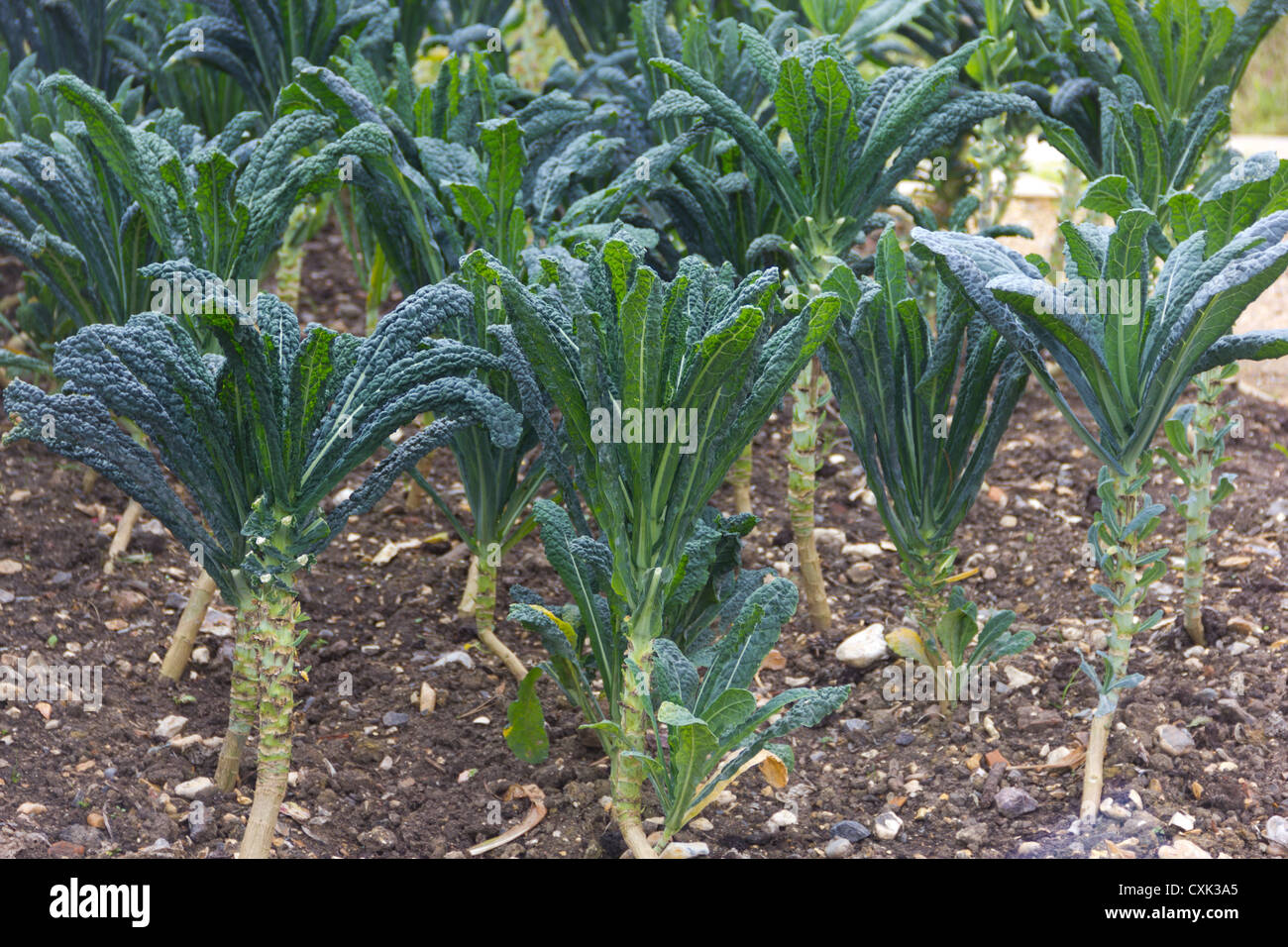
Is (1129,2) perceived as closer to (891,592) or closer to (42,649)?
(891,592)

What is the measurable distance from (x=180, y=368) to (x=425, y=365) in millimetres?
444

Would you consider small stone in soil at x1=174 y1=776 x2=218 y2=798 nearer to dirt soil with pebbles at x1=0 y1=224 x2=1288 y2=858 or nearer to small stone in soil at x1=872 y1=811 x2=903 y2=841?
dirt soil with pebbles at x1=0 y1=224 x2=1288 y2=858

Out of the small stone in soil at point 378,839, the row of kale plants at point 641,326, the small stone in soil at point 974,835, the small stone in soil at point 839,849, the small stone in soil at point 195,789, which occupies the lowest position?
the small stone in soil at point 378,839

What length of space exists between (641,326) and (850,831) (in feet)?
3.82

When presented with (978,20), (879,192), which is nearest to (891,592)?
(879,192)

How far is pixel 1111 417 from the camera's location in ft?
8.21

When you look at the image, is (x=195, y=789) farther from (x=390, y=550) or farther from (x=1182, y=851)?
(x=1182, y=851)

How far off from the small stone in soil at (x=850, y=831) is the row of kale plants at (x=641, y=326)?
0.76 ft

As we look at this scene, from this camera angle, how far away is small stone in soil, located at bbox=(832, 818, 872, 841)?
260 centimetres

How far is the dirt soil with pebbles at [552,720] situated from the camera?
2.57m

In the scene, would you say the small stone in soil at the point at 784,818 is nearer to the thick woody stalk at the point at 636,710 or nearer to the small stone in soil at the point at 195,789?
the thick woody stalk at the point at 636,710

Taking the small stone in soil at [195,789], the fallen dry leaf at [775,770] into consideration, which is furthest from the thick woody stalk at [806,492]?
the small stone in soil at [195,789]

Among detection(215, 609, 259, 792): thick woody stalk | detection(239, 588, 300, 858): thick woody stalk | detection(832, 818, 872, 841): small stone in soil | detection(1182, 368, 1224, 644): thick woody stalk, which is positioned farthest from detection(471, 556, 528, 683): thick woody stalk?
detection(1182, 368, 1224, 644): thick woody stalk

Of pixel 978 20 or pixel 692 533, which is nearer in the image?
pixel 692 533
